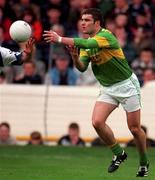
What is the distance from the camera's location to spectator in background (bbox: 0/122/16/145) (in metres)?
18.5

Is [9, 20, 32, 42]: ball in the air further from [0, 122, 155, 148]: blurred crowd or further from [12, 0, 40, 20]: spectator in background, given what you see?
[12, 0, 40, 20]: spectator in background

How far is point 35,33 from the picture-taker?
2081cm

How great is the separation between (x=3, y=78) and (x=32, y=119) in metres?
1.18

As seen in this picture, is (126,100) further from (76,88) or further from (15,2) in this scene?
(15,2)

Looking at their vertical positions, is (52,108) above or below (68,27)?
below

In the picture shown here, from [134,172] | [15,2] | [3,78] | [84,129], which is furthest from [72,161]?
[15,2]

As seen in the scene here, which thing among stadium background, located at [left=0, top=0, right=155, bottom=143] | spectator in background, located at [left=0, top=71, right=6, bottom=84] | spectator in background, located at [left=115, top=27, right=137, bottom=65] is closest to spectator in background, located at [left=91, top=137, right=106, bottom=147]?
stadium background, located at [left=0, top=0, right=155, bottom=143]

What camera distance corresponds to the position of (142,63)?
19469mm

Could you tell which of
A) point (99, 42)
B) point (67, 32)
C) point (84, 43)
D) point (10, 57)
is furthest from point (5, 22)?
point (84, 43)

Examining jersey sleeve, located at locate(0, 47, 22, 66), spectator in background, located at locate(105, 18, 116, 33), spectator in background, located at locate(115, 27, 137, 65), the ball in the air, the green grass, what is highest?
spectator in background, located at locate(105, 18, 116, 33)

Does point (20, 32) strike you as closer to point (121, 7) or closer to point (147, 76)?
point (147, 76)

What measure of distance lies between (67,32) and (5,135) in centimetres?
343

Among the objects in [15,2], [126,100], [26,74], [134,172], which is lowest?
[134,172]

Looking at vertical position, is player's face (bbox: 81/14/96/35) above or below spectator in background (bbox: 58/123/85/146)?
above
